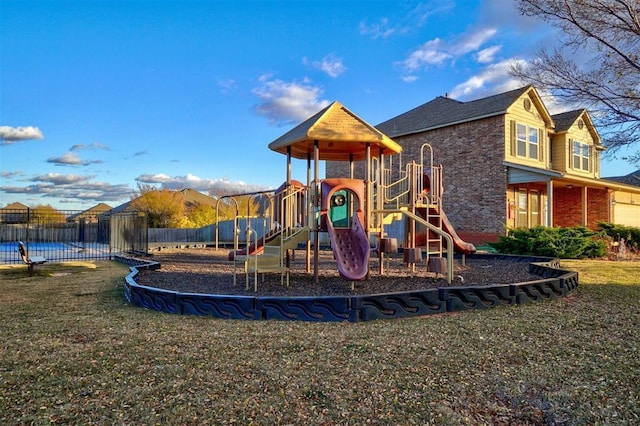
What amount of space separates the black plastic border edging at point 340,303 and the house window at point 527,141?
1353 cm

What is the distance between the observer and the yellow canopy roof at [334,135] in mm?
7891

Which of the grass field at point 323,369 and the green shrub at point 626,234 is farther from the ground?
the green shrub at point 626,234

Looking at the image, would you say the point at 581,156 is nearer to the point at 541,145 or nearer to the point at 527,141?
the point at 541,145

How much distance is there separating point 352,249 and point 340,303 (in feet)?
6.97

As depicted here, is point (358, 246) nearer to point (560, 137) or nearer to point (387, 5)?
point (387, 5)

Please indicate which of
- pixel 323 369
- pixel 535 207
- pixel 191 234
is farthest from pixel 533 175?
pixel 191 234

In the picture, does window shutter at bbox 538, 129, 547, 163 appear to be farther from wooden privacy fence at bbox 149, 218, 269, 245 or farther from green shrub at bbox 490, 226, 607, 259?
wooden privacy fence at bbox 149, 218, 269, 245

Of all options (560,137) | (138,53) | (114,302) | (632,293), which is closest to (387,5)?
(138,53)

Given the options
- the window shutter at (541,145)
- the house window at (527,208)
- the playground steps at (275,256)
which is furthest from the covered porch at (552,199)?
the playground steps at (275,256)

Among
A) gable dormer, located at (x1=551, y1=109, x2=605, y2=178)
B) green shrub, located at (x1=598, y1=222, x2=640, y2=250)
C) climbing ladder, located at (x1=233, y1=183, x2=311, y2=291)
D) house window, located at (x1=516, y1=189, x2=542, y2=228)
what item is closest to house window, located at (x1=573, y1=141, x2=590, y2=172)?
gable dormer, located at (x1=551, y1=109, x2=605, y2=178)

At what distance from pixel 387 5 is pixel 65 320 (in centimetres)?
Answer: 1077

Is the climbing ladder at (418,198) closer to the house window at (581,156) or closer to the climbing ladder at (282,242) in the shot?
the climbing ladder at (282,242)

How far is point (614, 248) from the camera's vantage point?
15.6 metres

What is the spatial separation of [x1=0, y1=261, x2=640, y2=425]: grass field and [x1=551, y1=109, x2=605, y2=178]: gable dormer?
17.3 m
